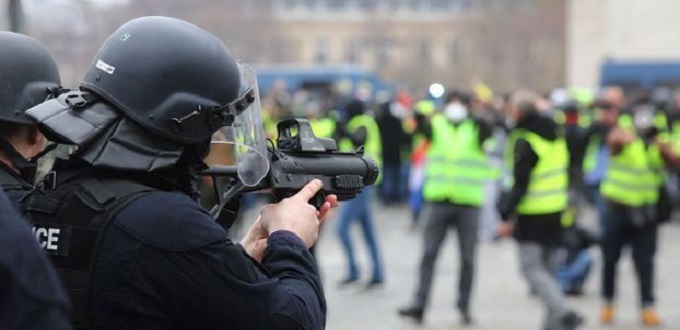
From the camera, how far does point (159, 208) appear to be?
108 inches

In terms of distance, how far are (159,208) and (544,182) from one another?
6.88m

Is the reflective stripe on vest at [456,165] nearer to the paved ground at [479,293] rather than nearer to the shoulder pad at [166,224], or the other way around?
the paved ground at [479,293]

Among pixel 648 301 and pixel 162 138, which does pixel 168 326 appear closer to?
pixel 162 138

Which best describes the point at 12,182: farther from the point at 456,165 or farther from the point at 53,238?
the point at 456,165

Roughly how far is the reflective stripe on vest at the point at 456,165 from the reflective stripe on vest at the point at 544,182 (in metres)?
1.00

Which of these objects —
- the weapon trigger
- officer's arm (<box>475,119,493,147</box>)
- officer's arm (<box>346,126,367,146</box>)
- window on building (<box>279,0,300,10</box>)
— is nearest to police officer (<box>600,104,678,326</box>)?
officer's arm (<box>475,119,493,147</box>)

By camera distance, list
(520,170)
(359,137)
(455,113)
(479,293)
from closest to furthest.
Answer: (520,170), (455,113), (359,137), (479,293)

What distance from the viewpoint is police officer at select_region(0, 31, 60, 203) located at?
13.8ft

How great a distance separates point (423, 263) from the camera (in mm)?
10336

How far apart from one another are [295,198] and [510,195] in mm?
6335

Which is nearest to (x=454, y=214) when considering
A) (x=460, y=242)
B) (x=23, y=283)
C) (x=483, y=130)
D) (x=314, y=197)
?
(x=460, y=242)

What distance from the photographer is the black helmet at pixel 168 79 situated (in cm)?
291

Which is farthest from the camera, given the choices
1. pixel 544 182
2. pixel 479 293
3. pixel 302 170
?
pixel 479 293

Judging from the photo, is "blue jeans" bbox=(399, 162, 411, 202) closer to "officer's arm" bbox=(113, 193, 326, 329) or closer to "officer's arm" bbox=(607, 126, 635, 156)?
"officer's arm" bbox=(607, 126, 635, 156)
